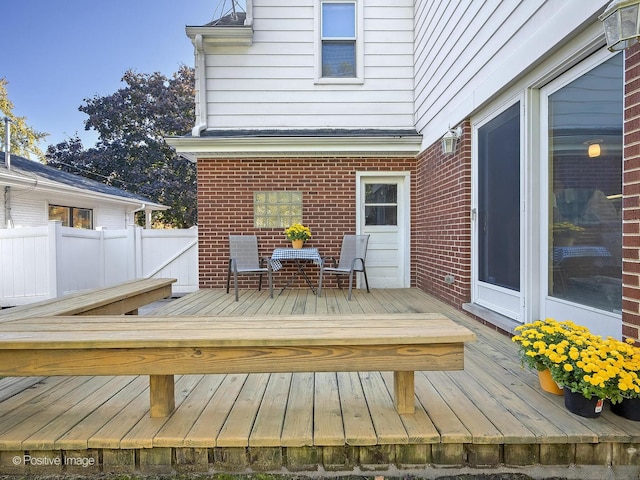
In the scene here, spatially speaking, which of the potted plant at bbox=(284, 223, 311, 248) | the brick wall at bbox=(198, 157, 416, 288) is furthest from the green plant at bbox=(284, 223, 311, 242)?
the brick wall at bbox=(198, 157, 416, 288)

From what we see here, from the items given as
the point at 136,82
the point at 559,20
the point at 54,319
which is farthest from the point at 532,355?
the point at 136,82

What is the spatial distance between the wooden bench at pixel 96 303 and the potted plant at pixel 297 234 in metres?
2.01

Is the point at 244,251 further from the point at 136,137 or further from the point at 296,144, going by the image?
the point at 136,137

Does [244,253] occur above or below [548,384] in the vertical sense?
above

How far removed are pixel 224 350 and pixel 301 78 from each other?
16.5ft

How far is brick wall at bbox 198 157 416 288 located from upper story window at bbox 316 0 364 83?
140cm

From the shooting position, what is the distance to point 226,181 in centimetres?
559

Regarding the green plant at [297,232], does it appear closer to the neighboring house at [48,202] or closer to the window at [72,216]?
the neighboring house at [48,202]

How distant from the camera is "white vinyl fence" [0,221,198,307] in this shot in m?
5.49

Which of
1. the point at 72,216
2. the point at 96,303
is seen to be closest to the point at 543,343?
the point at 96,303

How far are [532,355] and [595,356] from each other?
269 mm

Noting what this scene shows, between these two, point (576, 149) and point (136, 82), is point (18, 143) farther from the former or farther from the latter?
point (576, 149)

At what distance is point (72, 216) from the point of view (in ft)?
28.9

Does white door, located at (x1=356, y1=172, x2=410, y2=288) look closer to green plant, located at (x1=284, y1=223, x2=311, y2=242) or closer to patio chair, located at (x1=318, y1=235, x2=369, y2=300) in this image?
patio chair, located at (x1=318, y1=235, x2=369, y2=300)
